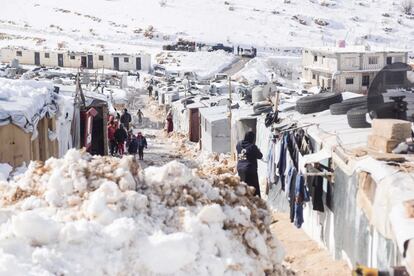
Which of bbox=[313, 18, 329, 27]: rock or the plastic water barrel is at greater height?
bbox=[313, 18, 329, 27]: rock

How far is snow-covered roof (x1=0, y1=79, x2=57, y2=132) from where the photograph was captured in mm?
9977

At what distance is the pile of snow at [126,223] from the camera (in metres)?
4.17

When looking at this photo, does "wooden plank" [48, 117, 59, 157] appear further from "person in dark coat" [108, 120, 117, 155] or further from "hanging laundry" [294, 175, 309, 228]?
"hanging laundry" [294, 175, 309, 228]

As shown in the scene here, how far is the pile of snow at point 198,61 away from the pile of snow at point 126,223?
172 ft

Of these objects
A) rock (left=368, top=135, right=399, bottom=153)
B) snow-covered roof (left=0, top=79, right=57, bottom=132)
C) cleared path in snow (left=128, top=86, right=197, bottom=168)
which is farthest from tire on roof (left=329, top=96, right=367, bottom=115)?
cleared path in snow (left=128, top=86, right=197, bottom=168)

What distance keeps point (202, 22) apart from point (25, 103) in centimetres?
7384

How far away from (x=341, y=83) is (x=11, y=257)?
48624mm

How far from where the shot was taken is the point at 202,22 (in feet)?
273

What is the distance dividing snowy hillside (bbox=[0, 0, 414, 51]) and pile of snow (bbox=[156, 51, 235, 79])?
21.2 ft

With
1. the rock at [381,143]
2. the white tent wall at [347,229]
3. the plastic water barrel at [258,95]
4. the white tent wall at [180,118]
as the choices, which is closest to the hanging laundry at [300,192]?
the white tent wall at [347,229]

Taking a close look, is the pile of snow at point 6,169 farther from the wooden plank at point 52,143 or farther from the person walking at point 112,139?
the person walking at point 112,139

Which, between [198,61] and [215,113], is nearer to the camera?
[215,113]

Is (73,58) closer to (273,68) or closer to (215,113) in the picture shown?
(273,68)

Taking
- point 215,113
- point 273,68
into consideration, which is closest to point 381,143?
point 215,113
